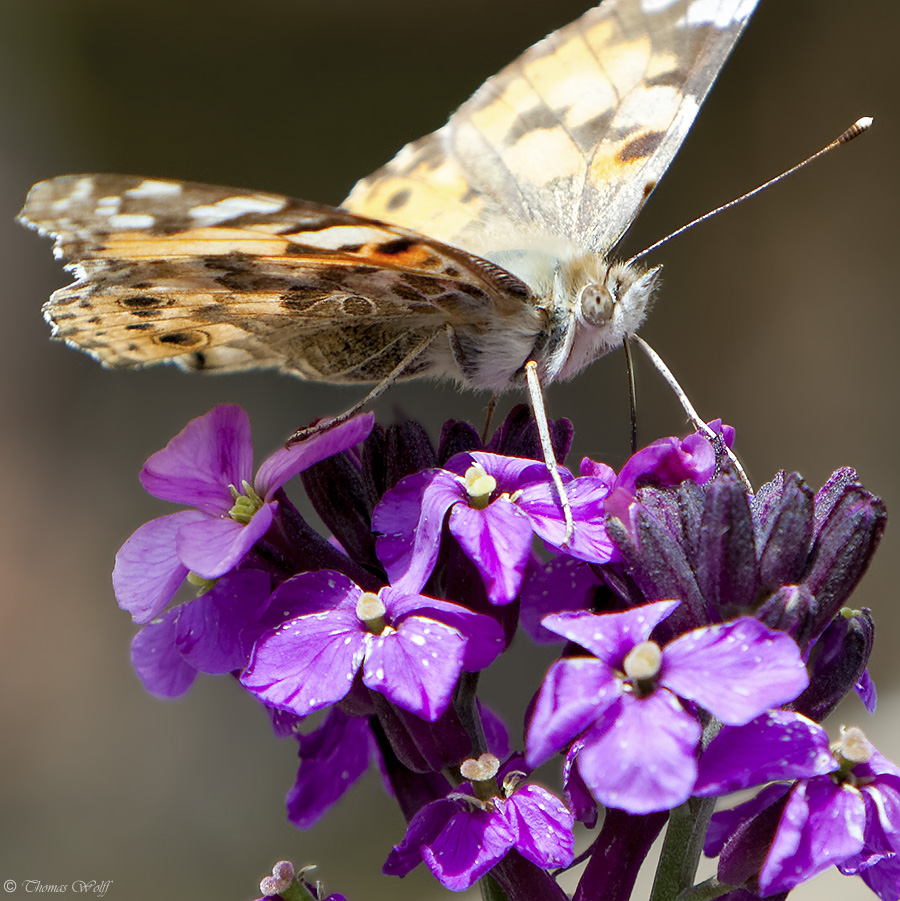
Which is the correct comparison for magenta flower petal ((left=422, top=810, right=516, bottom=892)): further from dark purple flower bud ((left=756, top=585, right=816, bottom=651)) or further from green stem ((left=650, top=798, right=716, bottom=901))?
dark purple flower bud ((left=756, top=585, right=816, bottom=651))

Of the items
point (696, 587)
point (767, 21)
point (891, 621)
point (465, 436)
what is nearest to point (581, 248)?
point (465, 436)

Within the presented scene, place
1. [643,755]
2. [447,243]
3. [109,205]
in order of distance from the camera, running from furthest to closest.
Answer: [447,243]
[109,205]
[643,755]

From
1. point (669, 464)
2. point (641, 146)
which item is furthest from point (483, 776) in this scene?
point (641, 146)

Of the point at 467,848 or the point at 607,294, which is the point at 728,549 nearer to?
the point at 467,848

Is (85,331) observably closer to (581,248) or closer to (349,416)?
(349,416)

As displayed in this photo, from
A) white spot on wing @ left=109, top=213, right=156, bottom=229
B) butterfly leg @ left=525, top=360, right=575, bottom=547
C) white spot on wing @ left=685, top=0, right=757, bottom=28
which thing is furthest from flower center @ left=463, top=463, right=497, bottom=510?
white spot on wing @ left=685, top=0, right=757, bottom=28

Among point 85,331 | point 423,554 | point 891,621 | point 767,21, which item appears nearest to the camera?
point 423,554

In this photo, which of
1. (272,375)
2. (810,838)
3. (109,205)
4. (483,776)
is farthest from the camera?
(272,375)
